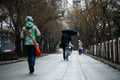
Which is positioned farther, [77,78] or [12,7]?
[12,7]

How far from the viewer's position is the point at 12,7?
36.4 m

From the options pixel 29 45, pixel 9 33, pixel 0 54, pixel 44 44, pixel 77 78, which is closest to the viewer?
pixel 77 78

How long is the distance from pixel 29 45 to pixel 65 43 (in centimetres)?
1291

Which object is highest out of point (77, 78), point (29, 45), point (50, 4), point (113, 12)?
point (50, 4)

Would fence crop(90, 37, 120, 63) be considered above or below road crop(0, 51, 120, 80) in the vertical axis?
above

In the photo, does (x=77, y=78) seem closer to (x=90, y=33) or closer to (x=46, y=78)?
(x=46, y=78)

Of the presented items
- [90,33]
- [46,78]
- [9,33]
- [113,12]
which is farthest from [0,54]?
[90,33]

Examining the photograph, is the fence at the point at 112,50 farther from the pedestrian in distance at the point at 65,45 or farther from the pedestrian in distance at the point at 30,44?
the pedestrian in distance at the point at 30,44

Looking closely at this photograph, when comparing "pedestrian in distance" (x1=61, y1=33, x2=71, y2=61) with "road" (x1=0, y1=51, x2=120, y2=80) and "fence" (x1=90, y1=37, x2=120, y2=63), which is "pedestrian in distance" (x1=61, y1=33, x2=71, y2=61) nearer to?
"fence" (x1=90, y1=37, x2=120, y2=63)

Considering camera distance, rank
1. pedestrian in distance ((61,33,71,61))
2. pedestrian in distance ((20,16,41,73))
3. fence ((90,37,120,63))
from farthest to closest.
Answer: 1. pedestrian in distance ((61,33,71,61))
2. fence ((90,37,120,63))
3. pedestrian in distance ((20,16,41,73))

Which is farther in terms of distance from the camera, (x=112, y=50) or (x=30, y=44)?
(x=112, y=50)

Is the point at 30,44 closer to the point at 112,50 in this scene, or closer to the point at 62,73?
the point at 62,73

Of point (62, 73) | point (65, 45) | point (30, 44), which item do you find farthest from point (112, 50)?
point (30, 44)

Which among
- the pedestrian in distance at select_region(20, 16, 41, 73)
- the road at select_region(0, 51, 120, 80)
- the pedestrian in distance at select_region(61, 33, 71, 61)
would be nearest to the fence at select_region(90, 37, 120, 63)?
the road at select_region(0, 51, 120, 80)
